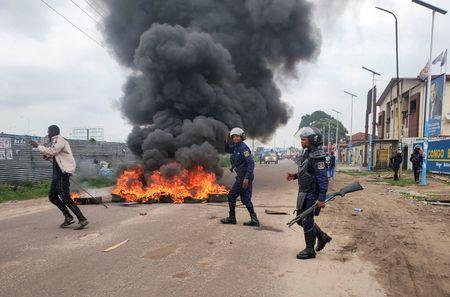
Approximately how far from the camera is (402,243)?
5.93 meters

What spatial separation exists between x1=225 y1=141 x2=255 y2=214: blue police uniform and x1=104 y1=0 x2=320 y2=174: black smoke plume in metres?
3.98

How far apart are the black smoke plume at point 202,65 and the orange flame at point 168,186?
1.17 feet

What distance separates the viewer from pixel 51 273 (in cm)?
422

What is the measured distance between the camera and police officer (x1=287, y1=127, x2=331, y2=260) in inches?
196

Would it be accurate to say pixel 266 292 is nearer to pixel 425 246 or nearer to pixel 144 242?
pixel 144 242

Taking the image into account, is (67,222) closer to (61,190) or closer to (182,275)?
(61,190)

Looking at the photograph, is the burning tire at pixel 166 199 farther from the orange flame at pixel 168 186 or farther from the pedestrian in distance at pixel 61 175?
the pedestrian in distance at pixel 61 175

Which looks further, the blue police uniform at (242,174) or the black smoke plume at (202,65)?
the black smoke plume at (202,65)

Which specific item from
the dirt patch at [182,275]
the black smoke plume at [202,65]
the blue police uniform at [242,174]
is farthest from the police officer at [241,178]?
the black smoke plume at [202,65]

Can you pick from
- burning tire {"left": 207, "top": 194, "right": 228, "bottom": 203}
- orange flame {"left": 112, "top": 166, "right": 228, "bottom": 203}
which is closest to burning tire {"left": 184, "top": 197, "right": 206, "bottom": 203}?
orange flame {"left": 112, "top": 166, "right": 228, "bottom": 203}

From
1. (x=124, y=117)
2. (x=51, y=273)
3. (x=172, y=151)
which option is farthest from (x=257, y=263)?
(x=124, y=117)

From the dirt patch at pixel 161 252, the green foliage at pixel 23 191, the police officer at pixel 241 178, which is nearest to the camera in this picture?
the dirt patch at pixel 161 252

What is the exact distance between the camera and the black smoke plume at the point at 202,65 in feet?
41.7

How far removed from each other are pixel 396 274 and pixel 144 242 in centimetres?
330
